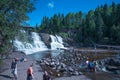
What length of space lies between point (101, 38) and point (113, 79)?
67.6 m

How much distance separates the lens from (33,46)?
6316 cm

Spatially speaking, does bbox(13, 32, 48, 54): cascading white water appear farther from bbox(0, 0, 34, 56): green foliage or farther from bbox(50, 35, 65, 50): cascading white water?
bbox(0, 0, 34, 56): green foliage

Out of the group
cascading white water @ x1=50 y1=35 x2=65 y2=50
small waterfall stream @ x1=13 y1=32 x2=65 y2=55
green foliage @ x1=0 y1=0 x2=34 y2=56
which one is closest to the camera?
green foliage @ x1=0 y1=0 x2=34 y2=56

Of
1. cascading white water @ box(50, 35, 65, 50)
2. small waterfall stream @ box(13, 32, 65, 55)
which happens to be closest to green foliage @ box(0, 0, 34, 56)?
small waterfall stream @ box(13, 32, 65, 55)

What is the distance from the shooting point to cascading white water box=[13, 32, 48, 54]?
55844mm

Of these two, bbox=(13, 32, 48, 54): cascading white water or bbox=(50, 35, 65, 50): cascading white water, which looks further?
bbox=(50, 35, 65, 50): cascading white water

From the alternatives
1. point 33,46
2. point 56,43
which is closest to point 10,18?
point 33,46

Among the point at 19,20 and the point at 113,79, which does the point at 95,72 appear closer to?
the point at 113,79

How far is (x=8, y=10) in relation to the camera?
19031 mm

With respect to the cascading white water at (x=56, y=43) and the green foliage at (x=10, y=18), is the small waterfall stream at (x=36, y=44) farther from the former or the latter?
the green foliage at (x=10, y=18)

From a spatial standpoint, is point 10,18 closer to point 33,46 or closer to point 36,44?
point 33,46

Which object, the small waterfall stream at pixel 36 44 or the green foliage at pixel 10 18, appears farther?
the small waterfall stream at pixel 36 44

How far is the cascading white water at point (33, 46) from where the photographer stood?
5584 cm

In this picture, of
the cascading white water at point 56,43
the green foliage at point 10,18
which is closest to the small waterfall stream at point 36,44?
the cascading white water at point 56,43
